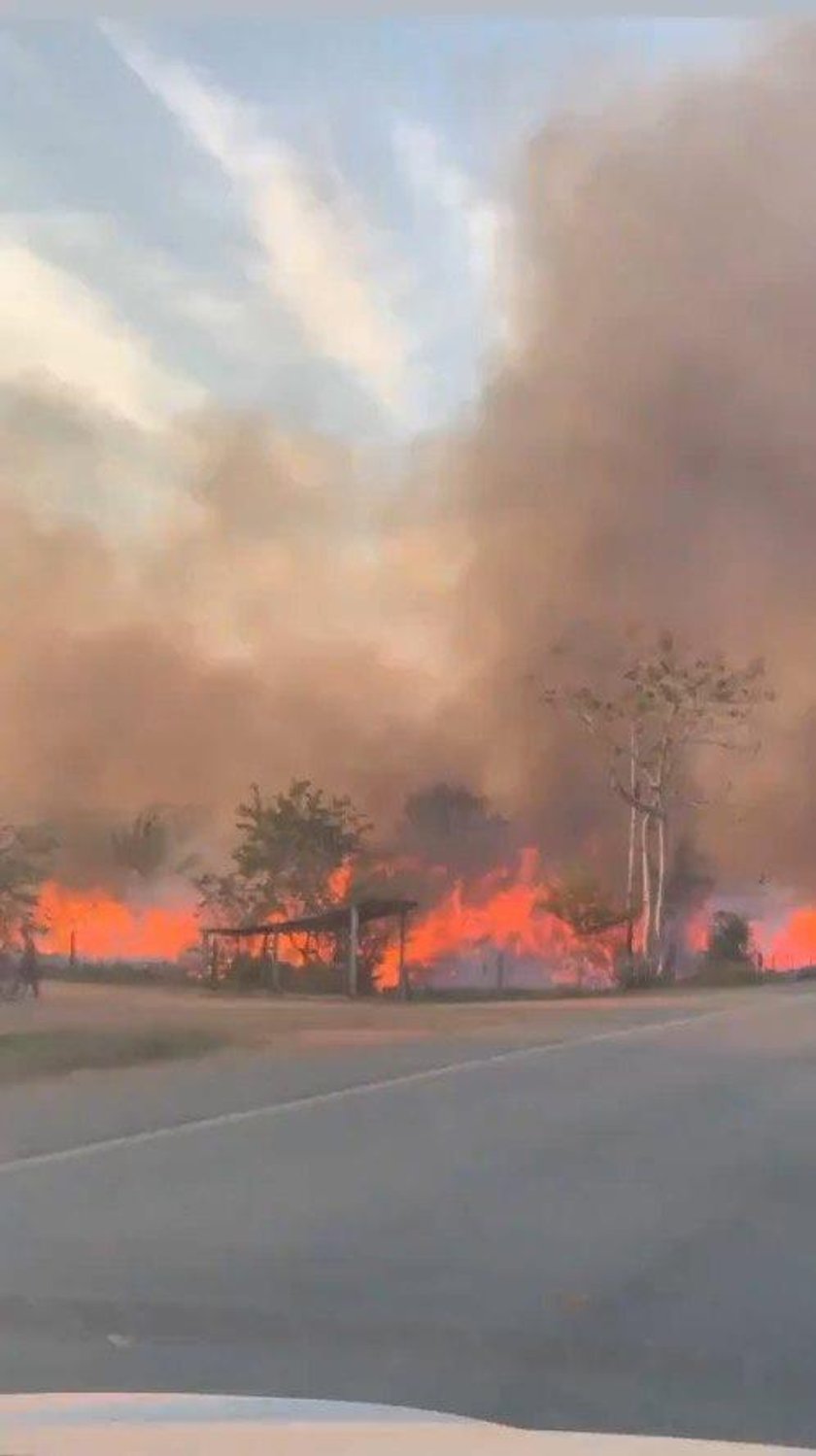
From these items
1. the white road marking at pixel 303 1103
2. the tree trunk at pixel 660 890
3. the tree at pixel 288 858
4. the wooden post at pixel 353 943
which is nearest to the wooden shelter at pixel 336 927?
the wooden post at pixel 353 943

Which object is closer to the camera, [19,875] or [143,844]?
[19,875]

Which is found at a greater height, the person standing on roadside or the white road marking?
the person standing on roadside

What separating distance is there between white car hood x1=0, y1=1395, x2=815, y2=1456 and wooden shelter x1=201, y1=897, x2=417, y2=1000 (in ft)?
86.7

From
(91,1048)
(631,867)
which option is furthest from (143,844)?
(91,1048)

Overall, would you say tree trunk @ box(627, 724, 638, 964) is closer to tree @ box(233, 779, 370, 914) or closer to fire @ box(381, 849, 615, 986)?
fire @ box(381, 849, 615, 986)

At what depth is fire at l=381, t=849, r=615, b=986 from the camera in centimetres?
3566

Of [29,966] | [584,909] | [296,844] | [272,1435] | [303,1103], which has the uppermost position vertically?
[296,844]

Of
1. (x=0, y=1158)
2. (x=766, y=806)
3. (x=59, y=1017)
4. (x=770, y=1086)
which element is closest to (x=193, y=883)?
(x=59, y=1017)

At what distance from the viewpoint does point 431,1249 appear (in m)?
7.29

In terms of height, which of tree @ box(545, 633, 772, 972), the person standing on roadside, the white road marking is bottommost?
the white road marking

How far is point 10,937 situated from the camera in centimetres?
2591

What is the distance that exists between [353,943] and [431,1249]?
76.9 ft

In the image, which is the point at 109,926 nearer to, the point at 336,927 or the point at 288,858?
the point at 336,927

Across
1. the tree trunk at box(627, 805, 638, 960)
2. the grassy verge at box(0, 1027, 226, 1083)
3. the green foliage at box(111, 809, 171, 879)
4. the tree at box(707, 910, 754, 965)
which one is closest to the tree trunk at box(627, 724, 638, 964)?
the tree trunk at box(627, 805, 638, 960)
